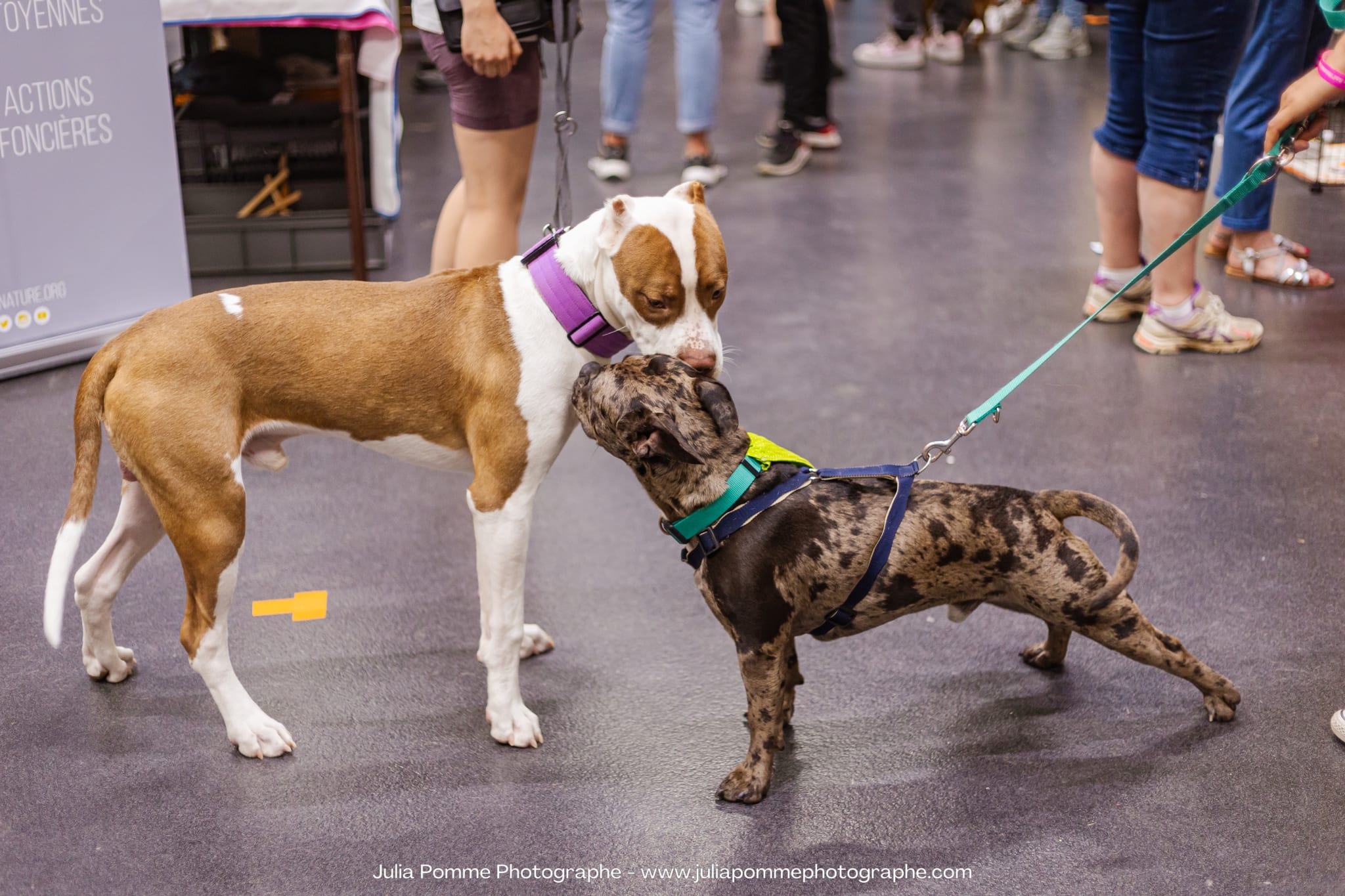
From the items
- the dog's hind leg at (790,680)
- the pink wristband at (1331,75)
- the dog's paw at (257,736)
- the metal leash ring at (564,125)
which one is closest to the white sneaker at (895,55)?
the metal leash ring at (564,125)

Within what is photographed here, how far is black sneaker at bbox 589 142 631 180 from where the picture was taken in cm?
546

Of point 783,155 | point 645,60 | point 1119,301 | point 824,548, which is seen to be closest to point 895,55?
point 783,155

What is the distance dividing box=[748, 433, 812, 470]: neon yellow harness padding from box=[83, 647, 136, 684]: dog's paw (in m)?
1.29

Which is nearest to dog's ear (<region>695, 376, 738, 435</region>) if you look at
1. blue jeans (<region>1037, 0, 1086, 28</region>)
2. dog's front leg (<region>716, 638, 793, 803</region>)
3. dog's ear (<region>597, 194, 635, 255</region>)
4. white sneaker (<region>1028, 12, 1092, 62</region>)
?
dog's ear (<region>597, 194, 635, 255</region>)

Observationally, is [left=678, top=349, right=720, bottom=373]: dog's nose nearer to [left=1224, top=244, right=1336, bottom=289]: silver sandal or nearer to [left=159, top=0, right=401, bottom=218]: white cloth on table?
[left=159, top=0, right=401, bottom=218]: white cloth on table

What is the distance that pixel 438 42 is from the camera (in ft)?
10.3

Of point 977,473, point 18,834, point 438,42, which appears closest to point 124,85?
point 438,42

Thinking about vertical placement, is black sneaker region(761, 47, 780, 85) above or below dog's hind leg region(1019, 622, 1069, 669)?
above

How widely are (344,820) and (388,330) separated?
0.83 metres

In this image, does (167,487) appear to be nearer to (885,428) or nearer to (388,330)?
(388,330)

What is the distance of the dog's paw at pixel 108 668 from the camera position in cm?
238

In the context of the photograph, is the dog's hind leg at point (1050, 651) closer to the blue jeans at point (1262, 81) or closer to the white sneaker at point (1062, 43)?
the blue jeans at point (1262, 81)

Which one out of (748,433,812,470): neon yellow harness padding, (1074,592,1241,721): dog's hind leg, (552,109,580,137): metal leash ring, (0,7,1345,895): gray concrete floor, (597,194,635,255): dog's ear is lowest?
(0,7,1345,895): gray concrete floor

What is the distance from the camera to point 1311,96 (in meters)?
2.40
